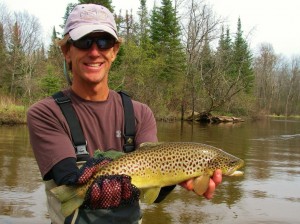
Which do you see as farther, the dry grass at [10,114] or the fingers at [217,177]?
the dry grass at [10,114]

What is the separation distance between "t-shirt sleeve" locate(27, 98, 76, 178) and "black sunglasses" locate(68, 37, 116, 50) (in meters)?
0.45

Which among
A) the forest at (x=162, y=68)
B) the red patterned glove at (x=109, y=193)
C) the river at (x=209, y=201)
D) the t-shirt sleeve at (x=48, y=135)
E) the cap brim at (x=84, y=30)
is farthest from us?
the forest at (x=162, y=68)

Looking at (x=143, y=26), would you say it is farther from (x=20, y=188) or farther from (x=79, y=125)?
(x=79, y=125)

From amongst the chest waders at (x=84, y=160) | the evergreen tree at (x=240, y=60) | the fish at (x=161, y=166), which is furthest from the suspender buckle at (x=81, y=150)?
the evergreen tree at (x=240, y=60)

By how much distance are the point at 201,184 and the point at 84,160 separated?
887 millimetres

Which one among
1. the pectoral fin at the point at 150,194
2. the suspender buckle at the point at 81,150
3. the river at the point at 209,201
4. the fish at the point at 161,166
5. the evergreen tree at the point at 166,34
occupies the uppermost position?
the evergreen tree at the point at 166,34

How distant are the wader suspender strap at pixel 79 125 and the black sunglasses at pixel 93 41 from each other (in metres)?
0.37

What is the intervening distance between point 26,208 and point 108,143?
547 cm

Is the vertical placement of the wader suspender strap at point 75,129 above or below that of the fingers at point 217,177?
above

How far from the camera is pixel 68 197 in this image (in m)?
2.45

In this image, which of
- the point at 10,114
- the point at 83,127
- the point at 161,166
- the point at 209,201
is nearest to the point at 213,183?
the point at 161,166

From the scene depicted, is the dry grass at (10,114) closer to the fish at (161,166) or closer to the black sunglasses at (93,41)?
the black sunglasses at (93,41)

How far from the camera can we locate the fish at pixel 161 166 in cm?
264

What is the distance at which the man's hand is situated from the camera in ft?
9.60
